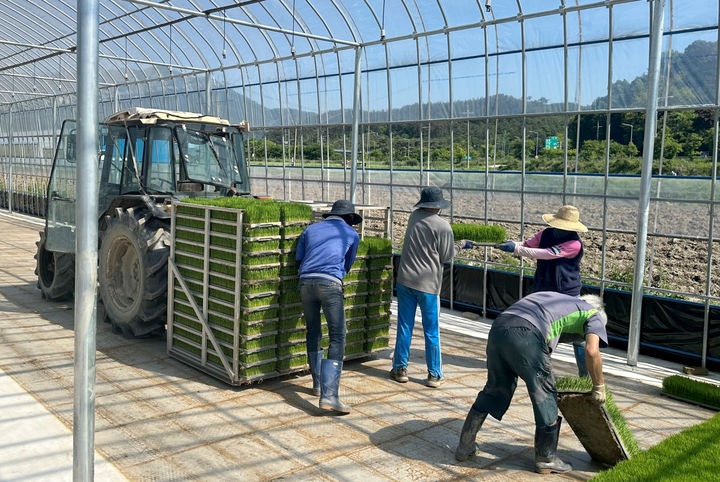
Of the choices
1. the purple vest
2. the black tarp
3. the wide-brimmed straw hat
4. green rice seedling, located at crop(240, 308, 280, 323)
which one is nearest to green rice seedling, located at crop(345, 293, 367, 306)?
green rice seedling, located at crop(240, 308, 280, 323)

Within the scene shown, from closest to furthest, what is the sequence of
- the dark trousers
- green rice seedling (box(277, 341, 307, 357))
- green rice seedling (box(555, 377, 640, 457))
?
the dark trousers < green rice seedling (box(555, 377, 640, 457)) < green rice seedling (box(277, 341, 307, 357))

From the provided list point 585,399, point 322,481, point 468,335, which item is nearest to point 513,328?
point 585,399

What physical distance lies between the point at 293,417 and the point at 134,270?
3.48 metres

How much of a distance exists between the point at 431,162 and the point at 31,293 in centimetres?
661

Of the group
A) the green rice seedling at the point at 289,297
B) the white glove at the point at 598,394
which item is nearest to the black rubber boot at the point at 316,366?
the green rice seedling at the point at 289,297

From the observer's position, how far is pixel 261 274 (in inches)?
248

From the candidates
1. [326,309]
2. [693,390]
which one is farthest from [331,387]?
[693,390]

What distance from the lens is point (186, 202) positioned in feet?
23.2

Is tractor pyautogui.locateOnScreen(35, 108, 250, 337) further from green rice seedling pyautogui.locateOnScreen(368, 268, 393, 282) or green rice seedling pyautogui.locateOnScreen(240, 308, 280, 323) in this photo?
green rice seedling pyautogui.locateOnScreen(368, 268, 393, 282)

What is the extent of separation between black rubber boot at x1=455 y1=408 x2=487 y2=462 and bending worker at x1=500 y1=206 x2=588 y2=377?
1.98m

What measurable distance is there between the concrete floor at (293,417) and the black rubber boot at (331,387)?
0.10m

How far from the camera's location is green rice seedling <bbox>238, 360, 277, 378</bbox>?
20.5 ft

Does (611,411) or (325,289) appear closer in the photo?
(611,411)

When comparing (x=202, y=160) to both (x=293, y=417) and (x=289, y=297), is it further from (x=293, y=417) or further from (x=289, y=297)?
(x=293, y=417)
